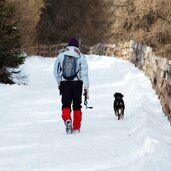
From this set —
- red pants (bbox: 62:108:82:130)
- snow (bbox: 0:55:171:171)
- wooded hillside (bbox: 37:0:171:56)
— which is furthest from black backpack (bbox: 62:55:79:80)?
wooded hillside (bbox: 37:0:171:56)

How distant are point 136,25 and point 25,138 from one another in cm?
3553

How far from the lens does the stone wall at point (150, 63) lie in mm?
11918

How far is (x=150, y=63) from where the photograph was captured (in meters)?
18.6

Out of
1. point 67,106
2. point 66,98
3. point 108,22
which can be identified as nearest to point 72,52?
point 66,98

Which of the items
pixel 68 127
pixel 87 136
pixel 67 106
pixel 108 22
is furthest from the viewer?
pixel 108 22

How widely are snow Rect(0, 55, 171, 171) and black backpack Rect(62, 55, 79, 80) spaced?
1.07m

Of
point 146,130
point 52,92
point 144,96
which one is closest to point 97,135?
point 146,130

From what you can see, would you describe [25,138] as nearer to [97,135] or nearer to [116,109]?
[97,135]

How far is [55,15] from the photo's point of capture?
4569 centimetres

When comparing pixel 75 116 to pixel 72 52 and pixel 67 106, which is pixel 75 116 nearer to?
pixel 67 106

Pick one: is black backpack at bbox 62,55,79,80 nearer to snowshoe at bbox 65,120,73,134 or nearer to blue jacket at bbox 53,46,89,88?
blue jacket at bbox 53,46,89,88

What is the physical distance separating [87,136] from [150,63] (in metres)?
9.74

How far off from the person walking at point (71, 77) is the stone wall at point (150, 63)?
225 cm

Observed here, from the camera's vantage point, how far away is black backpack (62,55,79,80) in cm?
942
